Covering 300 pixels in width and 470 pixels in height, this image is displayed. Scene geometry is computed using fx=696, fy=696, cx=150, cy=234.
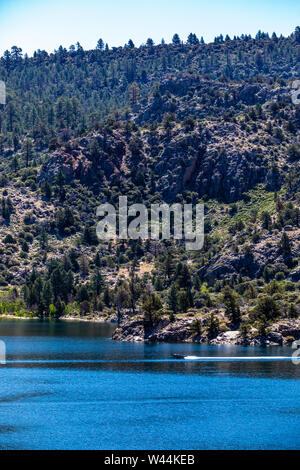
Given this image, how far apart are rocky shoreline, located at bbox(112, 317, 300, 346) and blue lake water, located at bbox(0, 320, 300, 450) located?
11416 millimetres

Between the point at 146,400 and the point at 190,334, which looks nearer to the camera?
the point at 146,400

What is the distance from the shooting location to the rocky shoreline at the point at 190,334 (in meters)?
163

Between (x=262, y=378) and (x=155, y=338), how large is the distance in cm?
6213

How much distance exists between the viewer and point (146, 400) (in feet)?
326

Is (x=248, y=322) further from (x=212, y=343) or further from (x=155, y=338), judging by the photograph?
(x=155, y=338)

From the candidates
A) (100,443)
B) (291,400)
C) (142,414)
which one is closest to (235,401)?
(291,400)

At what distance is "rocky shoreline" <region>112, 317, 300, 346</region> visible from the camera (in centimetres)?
16325

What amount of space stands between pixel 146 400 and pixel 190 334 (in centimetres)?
7670

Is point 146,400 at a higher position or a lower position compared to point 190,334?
lower

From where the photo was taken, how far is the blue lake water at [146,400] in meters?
79.2

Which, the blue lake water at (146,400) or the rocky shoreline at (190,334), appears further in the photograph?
the rocky shoreline at (190,334)

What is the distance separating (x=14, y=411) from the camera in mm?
90812

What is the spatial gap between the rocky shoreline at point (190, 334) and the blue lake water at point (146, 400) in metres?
11.4

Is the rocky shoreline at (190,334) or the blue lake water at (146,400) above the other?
the rocky shoreline at (190,334)
